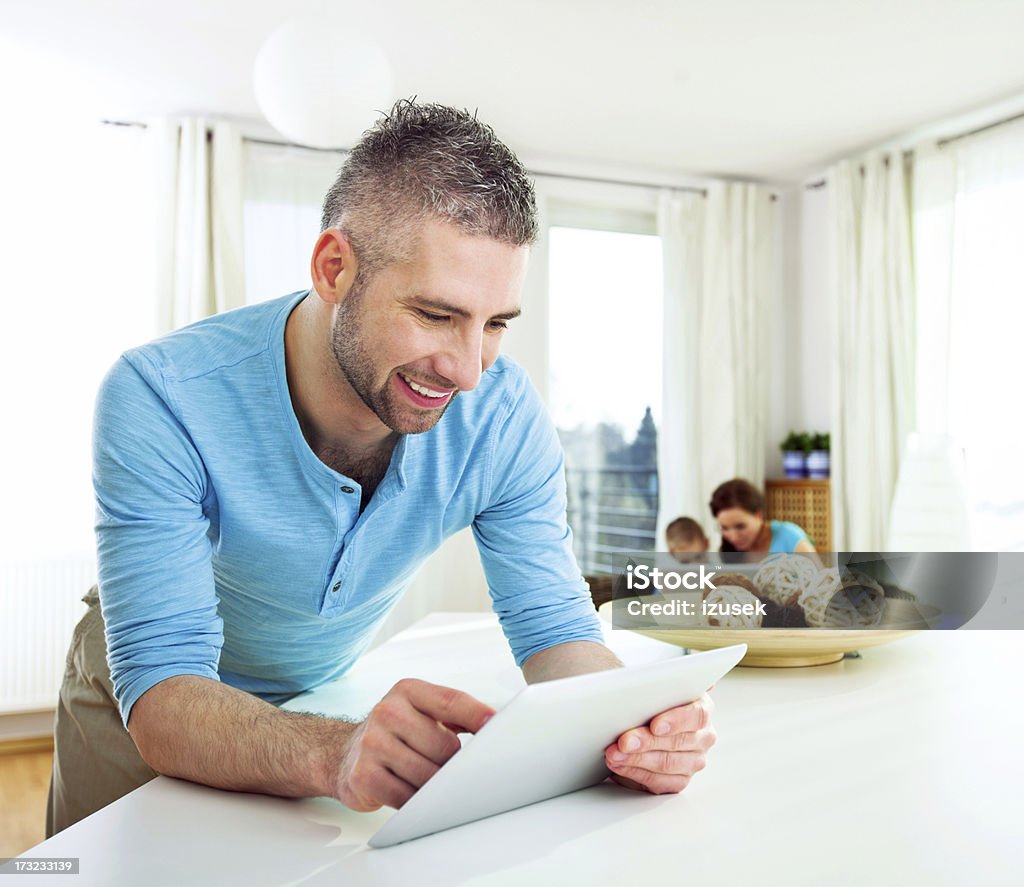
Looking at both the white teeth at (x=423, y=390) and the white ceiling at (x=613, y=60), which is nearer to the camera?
the white teeth at (x=423, y=390)

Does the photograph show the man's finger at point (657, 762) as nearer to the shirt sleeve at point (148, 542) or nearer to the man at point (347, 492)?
the man at point (347, 492)

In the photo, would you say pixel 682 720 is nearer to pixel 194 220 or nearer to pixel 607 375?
pixel 194 220

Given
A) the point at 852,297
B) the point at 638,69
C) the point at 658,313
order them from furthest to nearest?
the point at 658,313, the point at 852,297, the point at 638,69

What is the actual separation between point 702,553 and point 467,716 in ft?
11.7

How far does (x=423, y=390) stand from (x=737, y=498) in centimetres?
324

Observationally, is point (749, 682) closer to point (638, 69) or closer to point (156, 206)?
point (638, 69)

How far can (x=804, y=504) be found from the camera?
5055mm

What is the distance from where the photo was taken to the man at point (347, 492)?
0.79 metres

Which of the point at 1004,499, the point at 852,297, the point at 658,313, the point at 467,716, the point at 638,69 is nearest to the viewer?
the point at 467,716

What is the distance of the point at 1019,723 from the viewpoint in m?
1.00

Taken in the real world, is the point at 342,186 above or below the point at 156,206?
below

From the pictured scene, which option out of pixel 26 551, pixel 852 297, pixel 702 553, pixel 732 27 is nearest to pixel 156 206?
pixel 26 551

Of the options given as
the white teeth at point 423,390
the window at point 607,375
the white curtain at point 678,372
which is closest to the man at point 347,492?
the white teeth at point 423,390

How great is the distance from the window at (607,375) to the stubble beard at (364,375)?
3.84 meters
